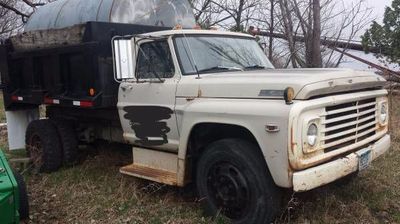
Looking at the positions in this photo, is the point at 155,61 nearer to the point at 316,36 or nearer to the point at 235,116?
the point at 235,116

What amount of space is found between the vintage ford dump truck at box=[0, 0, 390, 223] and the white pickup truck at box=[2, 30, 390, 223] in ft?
0.04

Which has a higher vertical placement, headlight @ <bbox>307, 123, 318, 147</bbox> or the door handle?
the door handle

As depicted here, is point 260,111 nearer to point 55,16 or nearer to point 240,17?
point 55,16

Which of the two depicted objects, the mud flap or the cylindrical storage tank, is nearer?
the cylindrical storage tank

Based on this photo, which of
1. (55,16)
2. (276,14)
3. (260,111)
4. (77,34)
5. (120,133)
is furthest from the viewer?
(276,14)

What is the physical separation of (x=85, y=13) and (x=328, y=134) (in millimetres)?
4471

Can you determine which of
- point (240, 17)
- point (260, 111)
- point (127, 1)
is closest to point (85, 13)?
point (127, 1)

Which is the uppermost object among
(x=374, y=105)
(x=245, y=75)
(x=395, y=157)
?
(x=245, y=75)

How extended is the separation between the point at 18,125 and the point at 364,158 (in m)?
5.95

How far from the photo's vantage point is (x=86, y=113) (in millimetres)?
7031

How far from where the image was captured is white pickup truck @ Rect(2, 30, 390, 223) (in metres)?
4.30

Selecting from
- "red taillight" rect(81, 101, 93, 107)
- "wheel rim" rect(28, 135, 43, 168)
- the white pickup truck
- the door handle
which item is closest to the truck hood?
the white pickup truck

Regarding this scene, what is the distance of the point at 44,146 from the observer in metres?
7.32

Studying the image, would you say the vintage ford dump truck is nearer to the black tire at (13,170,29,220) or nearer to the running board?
the running board
